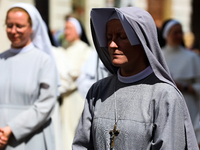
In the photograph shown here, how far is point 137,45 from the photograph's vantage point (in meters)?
2.65

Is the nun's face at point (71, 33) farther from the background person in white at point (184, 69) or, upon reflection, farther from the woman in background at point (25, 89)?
the woman in background at point (25, 89)

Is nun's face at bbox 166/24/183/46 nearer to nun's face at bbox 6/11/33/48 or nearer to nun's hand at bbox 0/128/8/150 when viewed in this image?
nun's face at bbox 6/11/33/48

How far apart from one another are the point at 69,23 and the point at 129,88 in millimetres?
5130

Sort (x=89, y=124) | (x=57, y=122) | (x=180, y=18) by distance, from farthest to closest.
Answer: (x=180, y=18) → (x=57, y=122) → (x=89, y=124)

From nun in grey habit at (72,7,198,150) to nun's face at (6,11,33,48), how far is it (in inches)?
48.8

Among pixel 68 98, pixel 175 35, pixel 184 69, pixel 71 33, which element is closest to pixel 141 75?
pixel 68 98

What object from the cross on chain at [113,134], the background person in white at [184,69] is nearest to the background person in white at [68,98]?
the background person in white at [184,69]

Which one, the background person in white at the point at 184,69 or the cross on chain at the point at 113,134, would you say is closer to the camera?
the cross on chain at the point at 113,134

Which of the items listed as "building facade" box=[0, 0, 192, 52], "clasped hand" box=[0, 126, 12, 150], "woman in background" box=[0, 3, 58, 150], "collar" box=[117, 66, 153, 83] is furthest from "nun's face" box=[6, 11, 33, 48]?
"building facade" box=[0, 0, 192, 52]

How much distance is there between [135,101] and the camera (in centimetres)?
257

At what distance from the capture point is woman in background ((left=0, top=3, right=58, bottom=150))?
366cm

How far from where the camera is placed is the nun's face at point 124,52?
8.63ft

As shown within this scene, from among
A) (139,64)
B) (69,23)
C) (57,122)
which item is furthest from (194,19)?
(139,64)

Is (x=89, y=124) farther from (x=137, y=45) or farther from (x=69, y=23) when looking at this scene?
(x=69, y=23)
